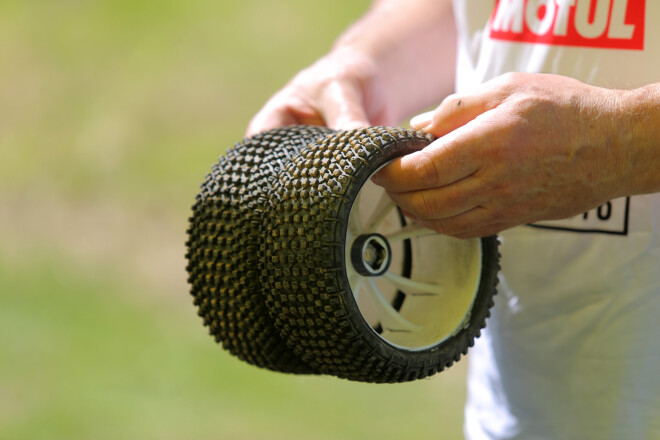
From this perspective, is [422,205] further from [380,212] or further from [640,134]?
[640,134]

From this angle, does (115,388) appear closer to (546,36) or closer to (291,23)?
(546,36)

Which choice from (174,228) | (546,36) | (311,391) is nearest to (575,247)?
(546,36)

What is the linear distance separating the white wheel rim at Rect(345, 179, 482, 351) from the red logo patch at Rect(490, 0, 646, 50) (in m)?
0.23

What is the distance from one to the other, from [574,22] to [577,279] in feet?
0.95

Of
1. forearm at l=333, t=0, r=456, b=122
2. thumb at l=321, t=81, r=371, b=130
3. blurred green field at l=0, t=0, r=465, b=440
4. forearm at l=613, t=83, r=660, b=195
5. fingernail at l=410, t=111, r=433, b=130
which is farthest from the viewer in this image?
blurred green field at l=0, t=0, r=465, b=440

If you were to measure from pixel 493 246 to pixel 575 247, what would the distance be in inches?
4.7

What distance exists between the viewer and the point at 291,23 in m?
3.62

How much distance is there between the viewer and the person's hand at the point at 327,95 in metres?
0.99

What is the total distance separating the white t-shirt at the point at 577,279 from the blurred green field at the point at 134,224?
112 centimetres

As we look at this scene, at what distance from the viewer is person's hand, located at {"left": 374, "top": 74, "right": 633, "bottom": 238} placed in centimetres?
72

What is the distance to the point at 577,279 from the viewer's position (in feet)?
3.01

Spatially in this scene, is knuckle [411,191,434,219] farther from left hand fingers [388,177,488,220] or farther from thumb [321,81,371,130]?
thumb [321,81,371,130]

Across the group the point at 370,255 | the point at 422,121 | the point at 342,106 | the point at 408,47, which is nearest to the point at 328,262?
the point at 370,255

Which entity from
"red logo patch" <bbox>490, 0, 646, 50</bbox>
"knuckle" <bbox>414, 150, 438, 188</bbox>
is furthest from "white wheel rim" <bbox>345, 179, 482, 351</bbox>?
"red logo patch" <bbox>490, 0, 646, 50</bbox>
